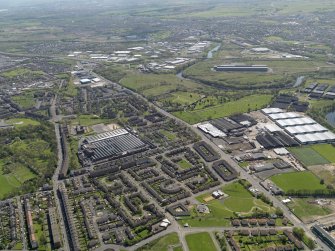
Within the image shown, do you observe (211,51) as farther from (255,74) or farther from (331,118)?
(331,118)

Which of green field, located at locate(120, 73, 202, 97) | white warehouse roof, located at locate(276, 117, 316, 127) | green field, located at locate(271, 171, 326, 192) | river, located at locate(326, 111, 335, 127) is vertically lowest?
green field, located at locate(120, 73, 202, 97)

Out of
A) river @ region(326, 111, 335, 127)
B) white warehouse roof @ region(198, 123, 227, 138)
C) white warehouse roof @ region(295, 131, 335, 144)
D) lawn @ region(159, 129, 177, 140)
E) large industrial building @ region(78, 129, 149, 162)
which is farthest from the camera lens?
river @ region(326, 111, 335, 127)

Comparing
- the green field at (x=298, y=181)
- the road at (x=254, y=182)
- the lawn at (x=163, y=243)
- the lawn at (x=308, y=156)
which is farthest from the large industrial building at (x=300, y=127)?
the lawn at (x=163, y=243)

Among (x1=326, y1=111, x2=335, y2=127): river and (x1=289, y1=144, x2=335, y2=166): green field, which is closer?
(x1=289, y1=144, x2=335, y2=166): green field

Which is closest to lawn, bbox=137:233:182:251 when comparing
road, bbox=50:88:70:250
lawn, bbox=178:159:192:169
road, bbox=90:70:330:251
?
road, bbox=90:70:330:251

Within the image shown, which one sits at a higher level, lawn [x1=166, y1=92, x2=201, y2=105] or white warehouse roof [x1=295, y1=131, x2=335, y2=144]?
white warehouse roof [x1=295, y1=131, x2=335, y2=144]

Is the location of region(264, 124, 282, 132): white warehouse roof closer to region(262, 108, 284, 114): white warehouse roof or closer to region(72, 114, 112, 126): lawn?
region(262, 108, 284, 114): white warehouse roof

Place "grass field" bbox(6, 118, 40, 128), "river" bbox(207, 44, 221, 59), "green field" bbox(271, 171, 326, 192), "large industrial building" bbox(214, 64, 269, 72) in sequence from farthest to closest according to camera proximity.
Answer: "river" bbox(207, 44, 221, 59)
"large industrial building" bbox(214, 64, 269, 72)
"grass field" bbox(6, 118, 40, 128)
"green field" bbox(271, 171, 326, 192)

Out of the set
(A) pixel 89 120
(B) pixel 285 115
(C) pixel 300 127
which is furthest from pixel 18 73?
(C) pixel 300 127

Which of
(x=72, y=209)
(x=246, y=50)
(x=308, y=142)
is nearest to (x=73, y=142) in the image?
(x=72, y=209)
